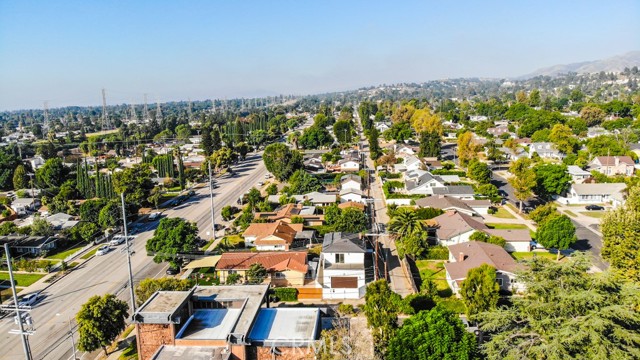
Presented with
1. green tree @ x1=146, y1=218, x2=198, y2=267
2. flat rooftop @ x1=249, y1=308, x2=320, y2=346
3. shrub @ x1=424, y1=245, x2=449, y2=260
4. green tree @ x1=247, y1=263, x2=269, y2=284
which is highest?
green tree @ x1=146, y1=218, x2=198, y2=267

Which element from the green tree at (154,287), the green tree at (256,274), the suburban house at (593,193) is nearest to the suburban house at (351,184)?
the suburban house at (593,193)

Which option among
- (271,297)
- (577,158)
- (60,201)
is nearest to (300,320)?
(271,297)

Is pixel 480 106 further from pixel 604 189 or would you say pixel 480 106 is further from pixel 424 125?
pixel 604 189

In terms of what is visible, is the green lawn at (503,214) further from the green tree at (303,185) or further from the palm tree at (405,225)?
the green tree at (303,185)

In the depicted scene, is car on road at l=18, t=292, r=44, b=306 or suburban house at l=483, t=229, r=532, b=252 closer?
car on road at l=18, t=292, r=44, b=306

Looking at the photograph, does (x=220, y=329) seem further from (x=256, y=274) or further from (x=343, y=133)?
(x=343, y=133)

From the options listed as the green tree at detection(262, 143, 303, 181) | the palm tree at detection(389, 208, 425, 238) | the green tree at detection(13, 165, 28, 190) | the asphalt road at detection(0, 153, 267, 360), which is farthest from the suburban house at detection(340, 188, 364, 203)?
the green tree at detection(13, 165, 28, 190)

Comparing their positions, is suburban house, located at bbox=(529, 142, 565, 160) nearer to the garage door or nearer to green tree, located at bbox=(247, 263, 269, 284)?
the garage door
